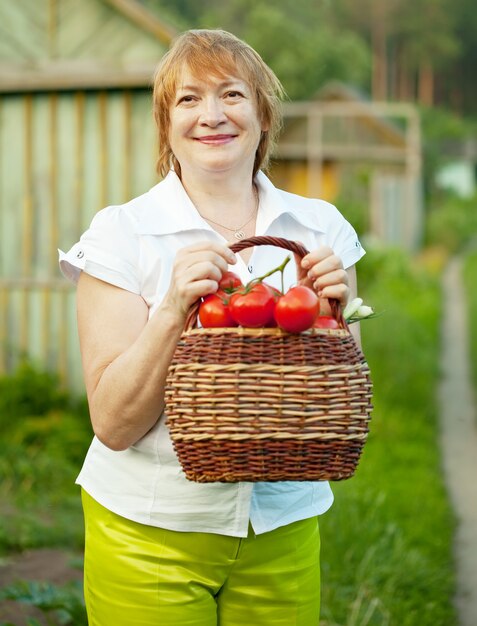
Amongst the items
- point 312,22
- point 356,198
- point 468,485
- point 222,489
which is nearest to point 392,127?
point 356,198

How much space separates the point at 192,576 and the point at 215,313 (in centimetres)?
58

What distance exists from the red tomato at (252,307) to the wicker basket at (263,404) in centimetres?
2

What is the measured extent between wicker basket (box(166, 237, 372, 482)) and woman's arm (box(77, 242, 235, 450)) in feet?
0.21

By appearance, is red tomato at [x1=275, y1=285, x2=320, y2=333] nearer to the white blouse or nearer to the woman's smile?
the white blouse

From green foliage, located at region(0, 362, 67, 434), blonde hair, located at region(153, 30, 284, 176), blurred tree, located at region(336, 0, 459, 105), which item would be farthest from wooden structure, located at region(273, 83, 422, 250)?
blonde hair, located at region(153, 30, 284, 176)

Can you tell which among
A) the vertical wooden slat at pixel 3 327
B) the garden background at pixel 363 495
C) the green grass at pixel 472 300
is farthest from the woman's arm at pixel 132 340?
the green grass at pixel 472 300

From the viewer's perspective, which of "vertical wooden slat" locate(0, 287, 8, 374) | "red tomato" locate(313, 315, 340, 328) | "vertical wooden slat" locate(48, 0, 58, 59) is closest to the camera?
"red tomato" locate(313, 315, 340, 328)

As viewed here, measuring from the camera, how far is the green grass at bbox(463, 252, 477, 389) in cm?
1101

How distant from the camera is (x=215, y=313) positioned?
6.52 ft

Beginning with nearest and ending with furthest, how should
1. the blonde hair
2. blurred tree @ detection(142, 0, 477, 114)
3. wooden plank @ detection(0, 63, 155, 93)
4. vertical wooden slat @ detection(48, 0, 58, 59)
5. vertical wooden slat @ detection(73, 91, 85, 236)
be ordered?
the blonde hair < wooden plank @ detection(0, 63, 155, 93) < vertical wooden slat @ detection(48, 0, 58, 59) < vertical wooden slat @ detection(73, 91, 85, 236) < blurred tree @ detection(142, 0, 477, 114)

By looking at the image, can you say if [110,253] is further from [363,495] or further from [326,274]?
[363,495]

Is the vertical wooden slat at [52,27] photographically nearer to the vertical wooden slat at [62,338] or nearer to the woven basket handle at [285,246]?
the vertical wooden slat at [62,338]

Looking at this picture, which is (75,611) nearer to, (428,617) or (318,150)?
(428,617)

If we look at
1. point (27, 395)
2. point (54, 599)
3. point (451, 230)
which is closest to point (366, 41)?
point (451, 230)
